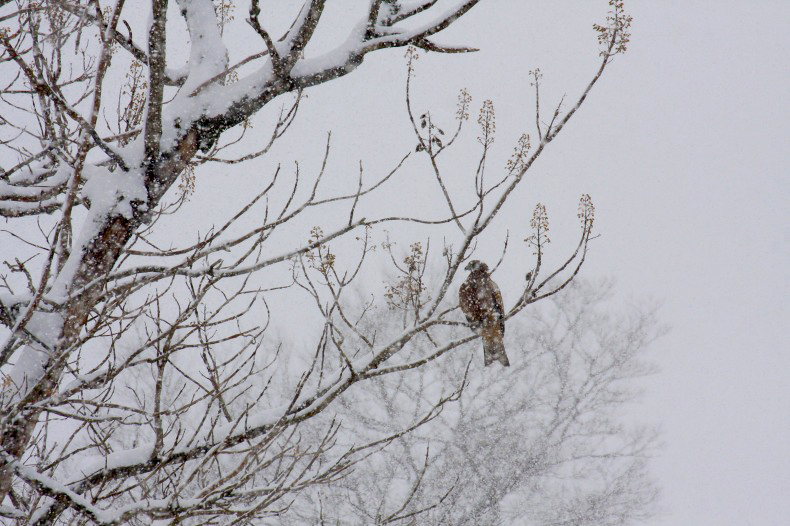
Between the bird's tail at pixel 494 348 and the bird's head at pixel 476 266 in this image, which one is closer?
the bird's tail at pixel 494 348

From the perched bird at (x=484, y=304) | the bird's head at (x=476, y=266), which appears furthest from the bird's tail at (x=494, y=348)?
the bird's head at (x=476, y=266)

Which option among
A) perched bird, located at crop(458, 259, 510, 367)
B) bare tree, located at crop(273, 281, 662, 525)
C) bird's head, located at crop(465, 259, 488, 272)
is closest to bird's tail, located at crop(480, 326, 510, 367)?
perched bird, located at crop(458, 259, 510, 367)

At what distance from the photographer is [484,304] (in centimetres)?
400

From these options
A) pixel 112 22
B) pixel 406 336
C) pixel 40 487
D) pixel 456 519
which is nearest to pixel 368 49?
pixel 112 22

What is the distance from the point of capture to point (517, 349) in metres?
12.2

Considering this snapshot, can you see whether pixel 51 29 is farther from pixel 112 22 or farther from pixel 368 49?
pixel 368 49

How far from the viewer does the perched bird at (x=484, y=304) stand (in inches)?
152

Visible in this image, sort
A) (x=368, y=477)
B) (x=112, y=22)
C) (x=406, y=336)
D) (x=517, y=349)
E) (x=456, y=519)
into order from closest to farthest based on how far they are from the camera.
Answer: (x=112, y=22) < (x=406, y=336) < (x=456, y=519) < (x=368, y=477) < (x=517, y=349)

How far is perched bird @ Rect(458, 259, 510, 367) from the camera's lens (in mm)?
3863

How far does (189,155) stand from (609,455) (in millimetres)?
11139

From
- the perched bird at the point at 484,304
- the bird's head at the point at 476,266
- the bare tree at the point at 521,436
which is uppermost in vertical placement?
the bare tree at the point at 521,436

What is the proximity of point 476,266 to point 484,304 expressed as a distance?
0.49 m

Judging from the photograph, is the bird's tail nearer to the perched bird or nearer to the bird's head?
the perched bird

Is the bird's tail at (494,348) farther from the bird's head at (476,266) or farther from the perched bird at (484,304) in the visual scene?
the bird's head at (476,266)
